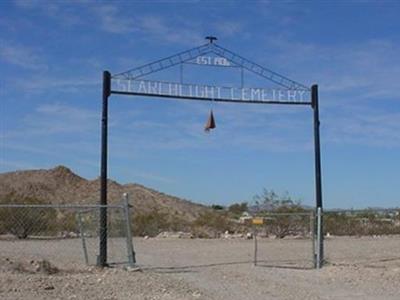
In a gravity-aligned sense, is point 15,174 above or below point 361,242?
above

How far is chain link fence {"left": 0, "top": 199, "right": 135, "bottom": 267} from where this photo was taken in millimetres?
18172

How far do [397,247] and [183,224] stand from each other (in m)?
15.4

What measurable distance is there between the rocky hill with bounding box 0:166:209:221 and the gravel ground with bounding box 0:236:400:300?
112 feet

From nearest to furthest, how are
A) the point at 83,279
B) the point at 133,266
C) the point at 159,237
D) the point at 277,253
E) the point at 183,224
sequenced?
the point at 83,279
the point at 133,266
the point at 277,253
the point at 159,237
the point at 183,224

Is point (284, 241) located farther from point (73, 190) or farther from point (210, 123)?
point (73, 190)

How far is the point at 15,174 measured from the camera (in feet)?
222

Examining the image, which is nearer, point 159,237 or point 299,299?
point 299,299

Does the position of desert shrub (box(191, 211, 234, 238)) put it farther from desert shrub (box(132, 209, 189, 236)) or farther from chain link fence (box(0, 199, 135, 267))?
chain link fence (box(0, 199, 135, 267))

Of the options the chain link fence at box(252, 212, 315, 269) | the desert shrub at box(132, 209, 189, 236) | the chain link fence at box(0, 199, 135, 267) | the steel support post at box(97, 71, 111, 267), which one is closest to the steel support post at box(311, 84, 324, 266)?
the chain link fence at box(252, 212, 315, 269)

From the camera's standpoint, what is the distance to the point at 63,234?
3122cm

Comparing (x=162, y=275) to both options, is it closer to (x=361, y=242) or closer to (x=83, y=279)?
(x=83, y=279)

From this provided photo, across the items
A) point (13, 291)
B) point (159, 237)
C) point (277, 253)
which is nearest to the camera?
point (13, 291)

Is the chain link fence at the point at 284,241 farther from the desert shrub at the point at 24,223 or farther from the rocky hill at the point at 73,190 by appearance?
the rocky hill at the point at 73,190

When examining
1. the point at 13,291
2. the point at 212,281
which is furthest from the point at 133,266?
the point at 13,291
